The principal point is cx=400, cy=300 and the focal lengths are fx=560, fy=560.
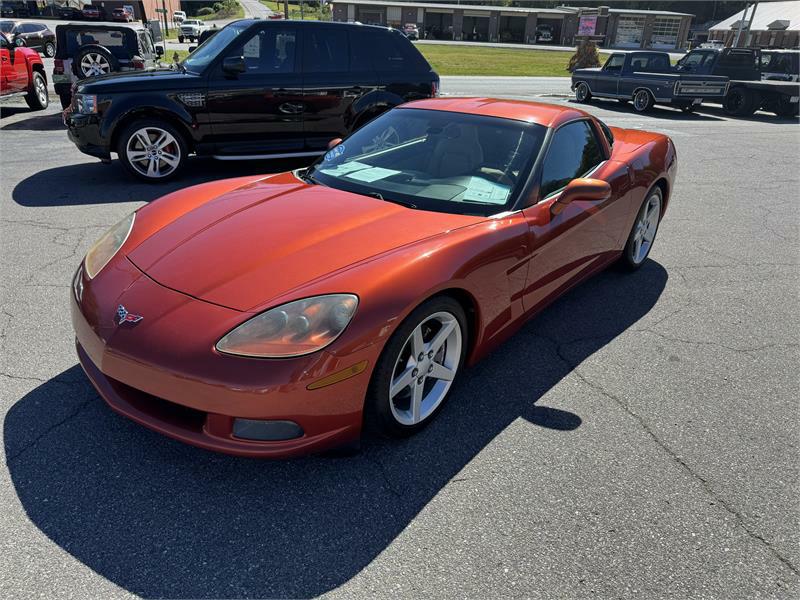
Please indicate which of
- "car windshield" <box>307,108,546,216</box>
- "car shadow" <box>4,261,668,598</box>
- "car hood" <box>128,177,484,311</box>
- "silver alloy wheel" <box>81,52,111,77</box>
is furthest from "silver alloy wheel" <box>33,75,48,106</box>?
"car shadow" <box>4,261,668,598</box>

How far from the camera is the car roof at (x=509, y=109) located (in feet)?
12.0

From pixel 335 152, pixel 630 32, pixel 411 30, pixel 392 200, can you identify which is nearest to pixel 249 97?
pixel 335 152

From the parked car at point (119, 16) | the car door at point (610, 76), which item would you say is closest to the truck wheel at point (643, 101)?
the car door at point (610, 76)

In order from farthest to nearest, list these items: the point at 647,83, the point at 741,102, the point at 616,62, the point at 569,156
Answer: the point at 616,62, the point at 741,102, the point at 647,83, the point at 569,156

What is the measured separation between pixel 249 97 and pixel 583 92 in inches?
549

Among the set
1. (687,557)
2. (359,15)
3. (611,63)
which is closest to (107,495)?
(687,557)

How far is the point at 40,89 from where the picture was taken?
11180mm

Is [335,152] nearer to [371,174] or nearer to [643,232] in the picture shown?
[371,174]

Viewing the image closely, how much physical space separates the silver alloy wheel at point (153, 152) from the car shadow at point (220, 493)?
443 centimetres

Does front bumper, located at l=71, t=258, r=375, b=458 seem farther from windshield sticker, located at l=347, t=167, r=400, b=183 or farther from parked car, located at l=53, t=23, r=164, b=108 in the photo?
parked car, located at l=53, t=23, r=164, b=108

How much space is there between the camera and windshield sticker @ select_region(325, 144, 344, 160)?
381 cm

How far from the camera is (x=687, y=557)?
217cm

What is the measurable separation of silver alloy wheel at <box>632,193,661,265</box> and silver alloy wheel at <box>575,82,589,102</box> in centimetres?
1432

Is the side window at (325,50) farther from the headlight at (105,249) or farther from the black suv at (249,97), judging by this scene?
the headlight at (105,249)
